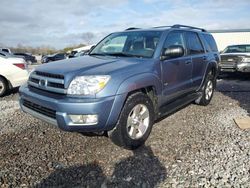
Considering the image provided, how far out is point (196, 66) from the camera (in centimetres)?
594

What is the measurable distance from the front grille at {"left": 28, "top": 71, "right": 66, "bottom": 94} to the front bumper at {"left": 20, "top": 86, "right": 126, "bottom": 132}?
4.6 inches

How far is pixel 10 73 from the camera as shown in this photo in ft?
27.6

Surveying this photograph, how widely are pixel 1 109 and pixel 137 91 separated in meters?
4.06

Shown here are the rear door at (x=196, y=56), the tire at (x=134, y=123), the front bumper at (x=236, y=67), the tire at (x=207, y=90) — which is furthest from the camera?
the front bumper at (x=236, y=67)

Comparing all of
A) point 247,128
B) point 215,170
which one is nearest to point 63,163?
point 215,170

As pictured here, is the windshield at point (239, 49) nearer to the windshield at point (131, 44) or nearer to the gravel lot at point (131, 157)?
the gravel lot at point (131, 157)

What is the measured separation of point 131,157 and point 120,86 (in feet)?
3.42

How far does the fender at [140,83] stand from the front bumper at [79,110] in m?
0.12

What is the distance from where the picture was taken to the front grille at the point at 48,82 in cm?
387

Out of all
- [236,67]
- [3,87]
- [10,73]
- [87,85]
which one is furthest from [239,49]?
[87,85]

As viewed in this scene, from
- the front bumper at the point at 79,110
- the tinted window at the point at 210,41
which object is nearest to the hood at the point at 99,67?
the front bumper at the point at 79,110

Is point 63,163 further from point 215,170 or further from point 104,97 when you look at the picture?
point 215,170

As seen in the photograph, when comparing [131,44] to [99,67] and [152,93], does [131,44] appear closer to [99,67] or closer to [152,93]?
[152,93]

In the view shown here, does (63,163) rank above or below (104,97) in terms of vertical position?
below
